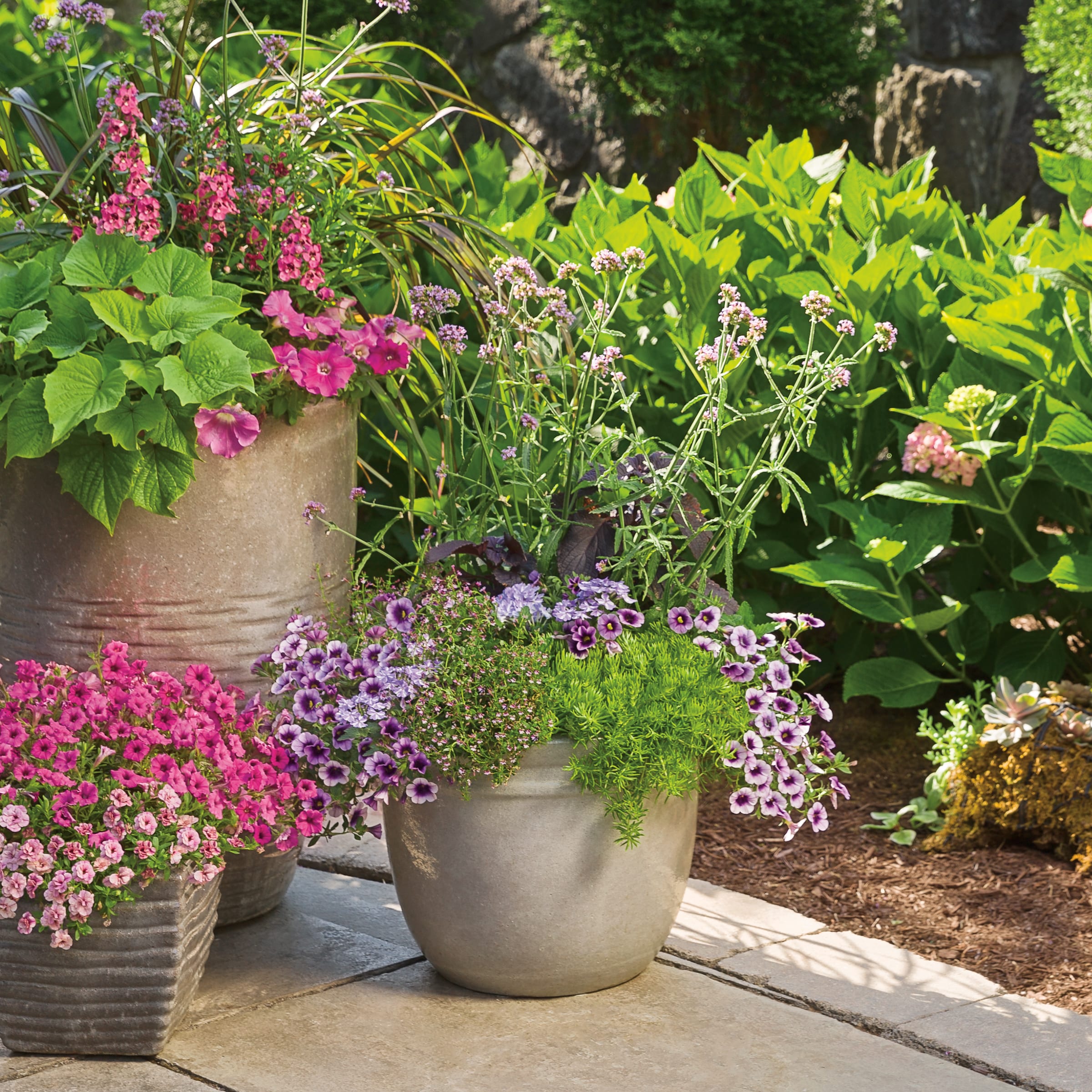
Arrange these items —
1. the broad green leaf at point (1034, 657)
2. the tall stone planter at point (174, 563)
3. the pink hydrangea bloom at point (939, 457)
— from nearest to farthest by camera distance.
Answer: the tall stone planter at point (174, 563)
the pink hydrangea bloom at point (939, 457)
the broad green leaf at point (1034, 657)

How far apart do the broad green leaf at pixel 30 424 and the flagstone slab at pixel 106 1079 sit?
33.4 inches

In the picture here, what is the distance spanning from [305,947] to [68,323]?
1093 mm

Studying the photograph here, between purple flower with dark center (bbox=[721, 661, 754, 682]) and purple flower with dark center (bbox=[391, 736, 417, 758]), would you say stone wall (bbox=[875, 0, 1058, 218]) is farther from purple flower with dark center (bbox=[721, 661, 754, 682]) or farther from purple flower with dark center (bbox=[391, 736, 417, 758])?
purple flower with dark center (bbox=[391, 736, 417, 758])

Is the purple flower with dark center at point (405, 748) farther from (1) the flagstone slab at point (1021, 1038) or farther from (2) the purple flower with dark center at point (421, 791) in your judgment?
(1) the flagstone slab at point (1021, 1038)

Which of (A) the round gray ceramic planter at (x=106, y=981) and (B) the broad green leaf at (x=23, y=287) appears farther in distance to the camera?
(B) the broad green leaf at (x=23, y=287)

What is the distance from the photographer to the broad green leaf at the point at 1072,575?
2.68m

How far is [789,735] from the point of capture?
2.07 m

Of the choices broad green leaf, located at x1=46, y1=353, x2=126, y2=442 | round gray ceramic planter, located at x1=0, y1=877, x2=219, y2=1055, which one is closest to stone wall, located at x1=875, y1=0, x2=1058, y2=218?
broad green leaf, located at x1=46, y1=353, x2=126, y2=442

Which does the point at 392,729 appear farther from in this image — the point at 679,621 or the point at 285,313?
the point at 285,313

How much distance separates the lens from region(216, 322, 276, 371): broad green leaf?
2.02m

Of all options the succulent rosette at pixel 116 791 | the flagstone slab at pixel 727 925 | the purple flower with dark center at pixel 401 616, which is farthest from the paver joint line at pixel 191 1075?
the flagstone slab at pixel 727 925

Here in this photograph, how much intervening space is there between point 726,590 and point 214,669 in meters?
0.85

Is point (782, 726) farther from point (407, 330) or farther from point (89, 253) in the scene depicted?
point (89, 253)

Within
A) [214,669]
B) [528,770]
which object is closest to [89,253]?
[214,669]
